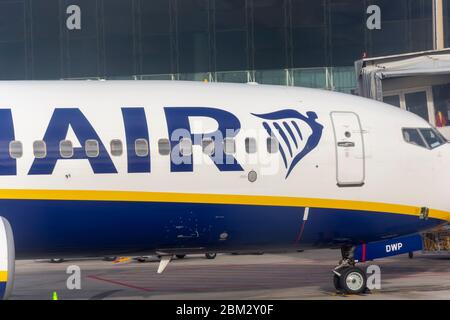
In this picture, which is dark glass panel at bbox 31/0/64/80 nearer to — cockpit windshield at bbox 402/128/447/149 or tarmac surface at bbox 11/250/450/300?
tarmac surface at bbox 11/250/450/300

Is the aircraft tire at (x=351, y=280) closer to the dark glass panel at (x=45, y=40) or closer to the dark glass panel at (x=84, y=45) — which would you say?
the dark glass panel at (x=84, y=45)

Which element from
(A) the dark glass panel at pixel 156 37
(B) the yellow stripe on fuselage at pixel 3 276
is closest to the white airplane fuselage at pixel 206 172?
(B) the yellow stripe on fuselage at pixel 3 276

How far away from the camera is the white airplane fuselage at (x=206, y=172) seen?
1641 cm

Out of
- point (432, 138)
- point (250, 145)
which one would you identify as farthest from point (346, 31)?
point (250, 145)

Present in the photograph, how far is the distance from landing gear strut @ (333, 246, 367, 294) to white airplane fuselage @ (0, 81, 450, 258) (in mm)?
774

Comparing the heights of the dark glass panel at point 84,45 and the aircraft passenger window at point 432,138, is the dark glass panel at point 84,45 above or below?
above

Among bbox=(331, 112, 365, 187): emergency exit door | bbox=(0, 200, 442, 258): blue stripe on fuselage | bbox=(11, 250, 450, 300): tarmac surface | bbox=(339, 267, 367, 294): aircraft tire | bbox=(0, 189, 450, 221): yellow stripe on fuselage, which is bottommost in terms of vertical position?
bbox=(11, 250, 450, 300): tarmac surface

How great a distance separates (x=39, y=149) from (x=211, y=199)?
138 inches

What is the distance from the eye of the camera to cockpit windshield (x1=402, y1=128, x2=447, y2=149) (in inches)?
730

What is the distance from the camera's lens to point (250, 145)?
56.8 feet

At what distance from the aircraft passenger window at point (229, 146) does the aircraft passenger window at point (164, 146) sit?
116 cm

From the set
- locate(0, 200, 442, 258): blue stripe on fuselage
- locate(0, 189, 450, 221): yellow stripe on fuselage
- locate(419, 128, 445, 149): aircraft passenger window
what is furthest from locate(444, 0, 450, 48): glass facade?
locate(0, 200, 442, 258): blue stripe on fuselage

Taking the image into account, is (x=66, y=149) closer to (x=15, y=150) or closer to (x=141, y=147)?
(x=15, y=150)
